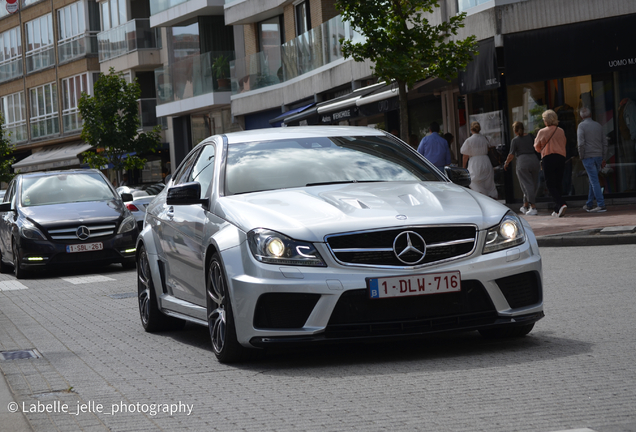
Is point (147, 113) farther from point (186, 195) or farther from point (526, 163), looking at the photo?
point (186, 195)

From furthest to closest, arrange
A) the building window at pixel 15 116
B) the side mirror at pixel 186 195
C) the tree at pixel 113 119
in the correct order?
the building window at pixel 15 116 < the tree at pixel 113 119 < the side mirror at pixel 186 195

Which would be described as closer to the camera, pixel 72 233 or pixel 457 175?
pixel 457 175

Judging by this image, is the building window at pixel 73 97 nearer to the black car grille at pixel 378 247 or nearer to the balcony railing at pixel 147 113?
the balcony railing at pixel 147 113

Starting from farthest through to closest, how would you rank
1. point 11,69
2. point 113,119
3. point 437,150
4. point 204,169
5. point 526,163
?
point 11,69
point 113,119
point 437,150
point 526,163
point 204,169

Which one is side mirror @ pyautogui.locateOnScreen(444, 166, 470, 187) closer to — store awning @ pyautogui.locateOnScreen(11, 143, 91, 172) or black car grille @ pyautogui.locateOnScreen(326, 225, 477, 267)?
black car grille @ pyautogui.locateOnScreen(326, 225, 477, 267)

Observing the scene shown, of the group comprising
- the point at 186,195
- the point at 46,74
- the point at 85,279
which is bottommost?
the point at 85,279

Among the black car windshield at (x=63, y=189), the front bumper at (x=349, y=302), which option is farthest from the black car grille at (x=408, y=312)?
the black car windshield at (x=63, y=189)

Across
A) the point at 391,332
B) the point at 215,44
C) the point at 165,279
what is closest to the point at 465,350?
the point at 391,332

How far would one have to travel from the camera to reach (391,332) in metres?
6.41

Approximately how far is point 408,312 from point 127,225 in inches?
439

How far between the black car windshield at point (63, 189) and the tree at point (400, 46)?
5.84 meters

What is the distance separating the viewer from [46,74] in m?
59.7

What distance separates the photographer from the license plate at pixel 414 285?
624 cm

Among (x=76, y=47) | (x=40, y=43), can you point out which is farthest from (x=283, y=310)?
(x=40, y=43)
